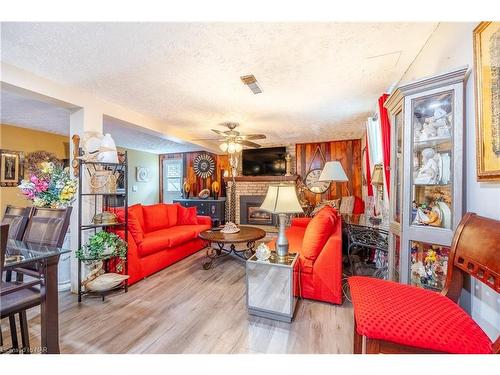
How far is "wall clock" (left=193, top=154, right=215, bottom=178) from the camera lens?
252 inches

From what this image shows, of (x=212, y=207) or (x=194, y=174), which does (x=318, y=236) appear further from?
(x=194, y=174)

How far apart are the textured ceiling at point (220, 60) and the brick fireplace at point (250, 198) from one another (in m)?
2.90

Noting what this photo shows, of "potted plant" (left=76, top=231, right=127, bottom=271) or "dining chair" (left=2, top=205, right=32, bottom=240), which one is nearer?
"dining chair" (left=2, top=205, right=32, bottom=240)

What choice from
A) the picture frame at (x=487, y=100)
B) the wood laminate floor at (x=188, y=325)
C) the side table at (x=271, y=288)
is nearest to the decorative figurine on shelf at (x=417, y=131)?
the picture frame at (x=487, y=100)

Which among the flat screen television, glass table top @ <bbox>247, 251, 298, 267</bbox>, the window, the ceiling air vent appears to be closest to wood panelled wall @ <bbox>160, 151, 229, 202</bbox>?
the window

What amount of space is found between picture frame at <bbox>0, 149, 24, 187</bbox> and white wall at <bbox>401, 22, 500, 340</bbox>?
5839mm

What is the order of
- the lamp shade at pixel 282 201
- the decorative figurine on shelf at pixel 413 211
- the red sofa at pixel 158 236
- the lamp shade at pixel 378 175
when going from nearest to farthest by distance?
the decorative figurine on shelf at pixel 413 211, the lamp shade at pixel 282 201, the lamp shade at pixel 378 175, the red sofa at pixel 158 236

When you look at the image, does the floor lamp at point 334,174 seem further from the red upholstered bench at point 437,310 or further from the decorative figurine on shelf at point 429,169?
the red upholstered bench at point 437,310

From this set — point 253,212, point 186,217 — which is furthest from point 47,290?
point 253,212

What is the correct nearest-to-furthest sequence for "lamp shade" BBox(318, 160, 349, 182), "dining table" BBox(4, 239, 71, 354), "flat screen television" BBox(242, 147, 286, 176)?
"dining table" BBox(4, 239, 71, 354) → "lamp shade" BBox(318, 160, 349, 182) → "flat screen television" BBox(242, 147, 286, 176)

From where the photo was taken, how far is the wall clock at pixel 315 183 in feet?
17.2

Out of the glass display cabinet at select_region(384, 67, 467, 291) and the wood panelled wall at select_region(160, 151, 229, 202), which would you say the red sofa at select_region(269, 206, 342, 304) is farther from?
the wood panelled wall at select_region(160, 151, 229, 202)

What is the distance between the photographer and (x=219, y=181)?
6.39 m

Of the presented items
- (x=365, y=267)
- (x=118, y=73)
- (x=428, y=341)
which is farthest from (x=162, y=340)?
(x=365, y=267)
